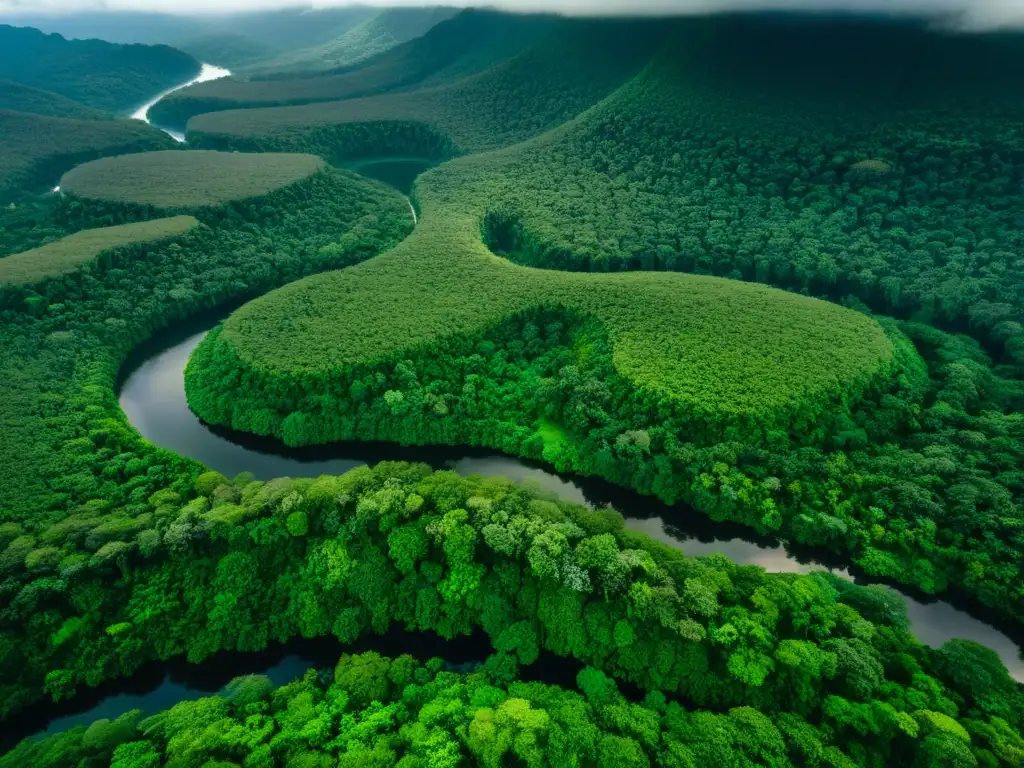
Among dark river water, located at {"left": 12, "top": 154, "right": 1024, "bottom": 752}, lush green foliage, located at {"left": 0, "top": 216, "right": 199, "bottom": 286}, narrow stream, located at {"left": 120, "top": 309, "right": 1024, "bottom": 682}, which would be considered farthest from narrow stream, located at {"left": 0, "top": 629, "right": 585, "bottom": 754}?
lush green foliage, located at {"left": 0, "top": 216, "right": 199, "bottom": 286}

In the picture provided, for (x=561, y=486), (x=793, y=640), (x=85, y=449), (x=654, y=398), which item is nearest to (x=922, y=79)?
(x=654, y=398)

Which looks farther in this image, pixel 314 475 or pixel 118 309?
pixel 118 309

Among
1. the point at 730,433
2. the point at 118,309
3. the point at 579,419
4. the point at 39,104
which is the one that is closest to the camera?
the point at 730,433

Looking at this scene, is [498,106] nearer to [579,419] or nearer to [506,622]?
[579,419]

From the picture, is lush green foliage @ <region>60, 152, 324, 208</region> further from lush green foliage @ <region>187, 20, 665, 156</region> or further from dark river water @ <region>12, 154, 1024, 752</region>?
dark river water @ <region>12, 154, 1024, 752</region>

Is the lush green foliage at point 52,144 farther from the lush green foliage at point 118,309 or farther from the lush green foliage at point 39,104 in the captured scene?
the lush green foliage at point 118,309

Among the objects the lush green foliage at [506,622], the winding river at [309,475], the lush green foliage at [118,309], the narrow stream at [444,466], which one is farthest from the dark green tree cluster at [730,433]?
the lush green foliage at [118,309]

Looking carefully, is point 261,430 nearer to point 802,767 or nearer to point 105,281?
point 105,281

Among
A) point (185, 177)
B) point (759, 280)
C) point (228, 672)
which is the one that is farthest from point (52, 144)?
point (759, 280)
